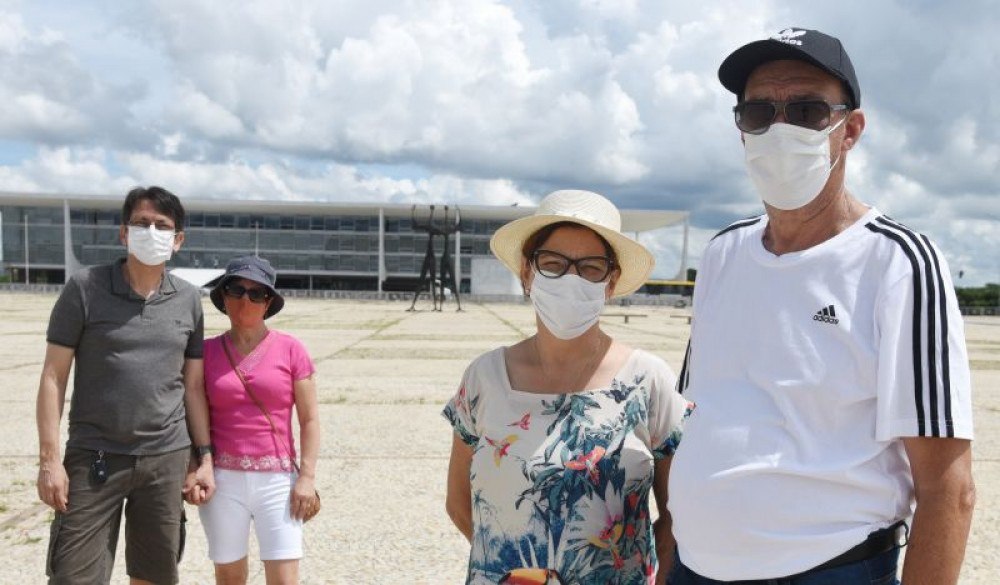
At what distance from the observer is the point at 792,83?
1794 mm

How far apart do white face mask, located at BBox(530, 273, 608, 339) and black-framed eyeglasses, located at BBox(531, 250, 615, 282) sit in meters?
0.02

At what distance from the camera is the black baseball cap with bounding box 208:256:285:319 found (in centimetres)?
336

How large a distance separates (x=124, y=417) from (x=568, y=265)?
6.42 ft

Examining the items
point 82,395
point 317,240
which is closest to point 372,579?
point 82,395

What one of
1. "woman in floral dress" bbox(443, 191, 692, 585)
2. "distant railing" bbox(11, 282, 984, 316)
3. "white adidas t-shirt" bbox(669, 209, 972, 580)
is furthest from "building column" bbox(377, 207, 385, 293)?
"white adidas t-shirt" bbox(669, 209, 972, 580)

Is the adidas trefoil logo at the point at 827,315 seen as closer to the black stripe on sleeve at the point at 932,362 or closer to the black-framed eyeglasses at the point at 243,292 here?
the black stripe on sleeve at the point at 932,362

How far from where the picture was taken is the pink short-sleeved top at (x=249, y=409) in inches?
129

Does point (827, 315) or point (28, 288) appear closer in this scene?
point (827, 315)

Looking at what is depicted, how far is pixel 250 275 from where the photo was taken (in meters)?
3.34

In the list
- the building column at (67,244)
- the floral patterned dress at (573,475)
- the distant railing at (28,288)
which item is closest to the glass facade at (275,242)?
the building column at (67,244)

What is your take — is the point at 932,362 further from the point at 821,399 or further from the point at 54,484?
the point at 54,484

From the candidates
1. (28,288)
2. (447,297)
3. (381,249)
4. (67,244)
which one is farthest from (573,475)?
(67,244)

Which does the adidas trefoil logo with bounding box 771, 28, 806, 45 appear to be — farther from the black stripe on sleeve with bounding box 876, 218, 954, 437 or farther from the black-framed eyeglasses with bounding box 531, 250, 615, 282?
the black-framed eyeglasses with bounding box 531, 250, 615, 282

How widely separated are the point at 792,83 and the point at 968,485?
94 cm
